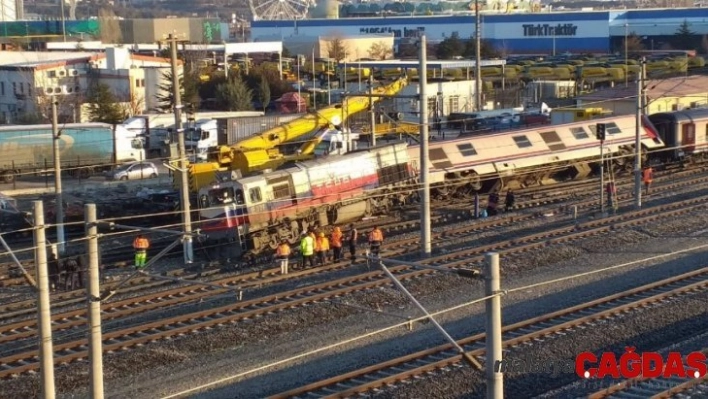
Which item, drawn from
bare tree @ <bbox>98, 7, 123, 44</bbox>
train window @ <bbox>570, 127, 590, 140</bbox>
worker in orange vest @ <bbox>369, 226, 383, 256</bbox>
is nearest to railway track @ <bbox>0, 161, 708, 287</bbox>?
train window @ <bbox>570, 127, 590, 140</bbox>

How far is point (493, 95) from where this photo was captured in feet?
149

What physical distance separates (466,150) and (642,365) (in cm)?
1295

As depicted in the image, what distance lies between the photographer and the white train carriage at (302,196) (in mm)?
18578

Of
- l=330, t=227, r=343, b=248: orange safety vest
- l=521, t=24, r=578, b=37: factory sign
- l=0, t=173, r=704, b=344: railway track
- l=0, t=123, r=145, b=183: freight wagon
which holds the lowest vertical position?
l=0, t=173, r=704, b=344: railway track

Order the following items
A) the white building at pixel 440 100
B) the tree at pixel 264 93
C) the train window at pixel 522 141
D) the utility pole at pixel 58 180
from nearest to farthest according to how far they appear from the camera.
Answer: the utility pole at pixel 58 180 < the train window at pixel 522 141 < the white building at pixel 440 100 < the tree at pixel 264 93

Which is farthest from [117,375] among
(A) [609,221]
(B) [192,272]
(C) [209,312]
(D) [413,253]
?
(A) [609,221]

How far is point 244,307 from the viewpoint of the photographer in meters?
14.3

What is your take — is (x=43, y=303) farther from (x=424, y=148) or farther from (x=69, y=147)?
(x=69, y=147)

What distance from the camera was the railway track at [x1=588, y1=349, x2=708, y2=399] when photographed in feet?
33.3

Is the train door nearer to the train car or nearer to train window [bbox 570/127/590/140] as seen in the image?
the train car

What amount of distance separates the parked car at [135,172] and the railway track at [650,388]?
20.4 metres

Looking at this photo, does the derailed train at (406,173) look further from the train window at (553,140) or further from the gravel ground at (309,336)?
the gravel ground at (309,336)

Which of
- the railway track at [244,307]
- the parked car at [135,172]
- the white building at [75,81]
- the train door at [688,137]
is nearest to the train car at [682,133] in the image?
the train door at [688,137]

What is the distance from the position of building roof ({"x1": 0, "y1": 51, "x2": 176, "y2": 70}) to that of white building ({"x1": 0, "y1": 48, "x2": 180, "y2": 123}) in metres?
0.04
